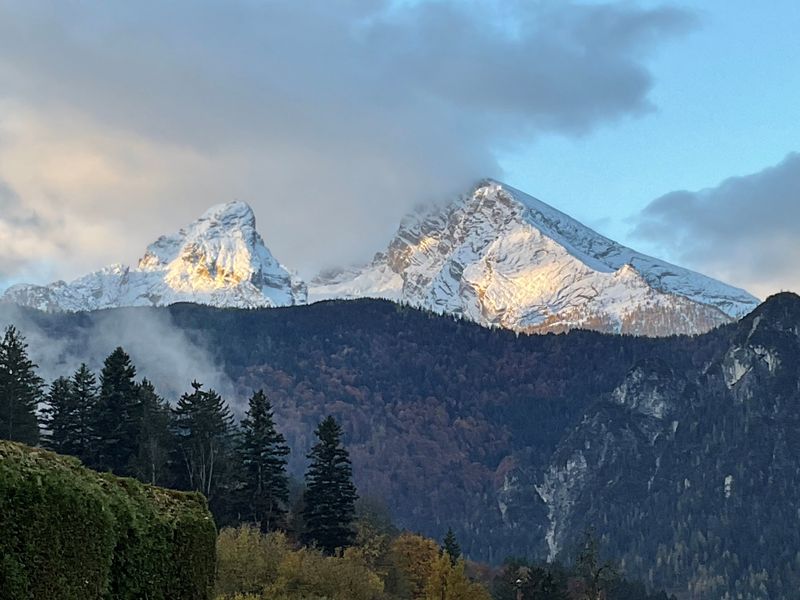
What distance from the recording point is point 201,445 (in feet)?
405

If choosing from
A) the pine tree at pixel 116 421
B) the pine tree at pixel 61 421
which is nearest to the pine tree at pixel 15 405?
the pine tree at pixel 61 421

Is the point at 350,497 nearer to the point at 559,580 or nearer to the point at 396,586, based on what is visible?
the point at 396,586

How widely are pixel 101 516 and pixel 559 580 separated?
14782 centimetres

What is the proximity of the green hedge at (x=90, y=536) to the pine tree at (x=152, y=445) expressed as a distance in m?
60.6

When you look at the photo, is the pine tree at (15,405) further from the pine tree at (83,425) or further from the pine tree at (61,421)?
the pine tree at (83,425)

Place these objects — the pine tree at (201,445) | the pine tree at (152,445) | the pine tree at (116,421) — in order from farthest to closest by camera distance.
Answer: the pine tree at (201,445) < the pine tree at (152,445) < the pine tree at (116,421)

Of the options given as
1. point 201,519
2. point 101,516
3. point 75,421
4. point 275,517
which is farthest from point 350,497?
point 101,516

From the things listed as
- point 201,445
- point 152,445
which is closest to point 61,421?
point 152,445

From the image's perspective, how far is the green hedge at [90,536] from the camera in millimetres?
40719

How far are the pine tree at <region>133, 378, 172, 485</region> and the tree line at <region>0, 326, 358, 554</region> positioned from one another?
102 mm

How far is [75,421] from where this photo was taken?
117 m

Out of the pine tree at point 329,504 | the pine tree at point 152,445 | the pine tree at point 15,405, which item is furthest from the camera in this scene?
the pine tree at point 329,504

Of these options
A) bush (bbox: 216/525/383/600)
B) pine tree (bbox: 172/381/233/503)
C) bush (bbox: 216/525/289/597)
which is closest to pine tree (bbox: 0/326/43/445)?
pine tree (bbox: 172/381/233/503)

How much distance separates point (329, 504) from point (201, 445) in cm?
1311
